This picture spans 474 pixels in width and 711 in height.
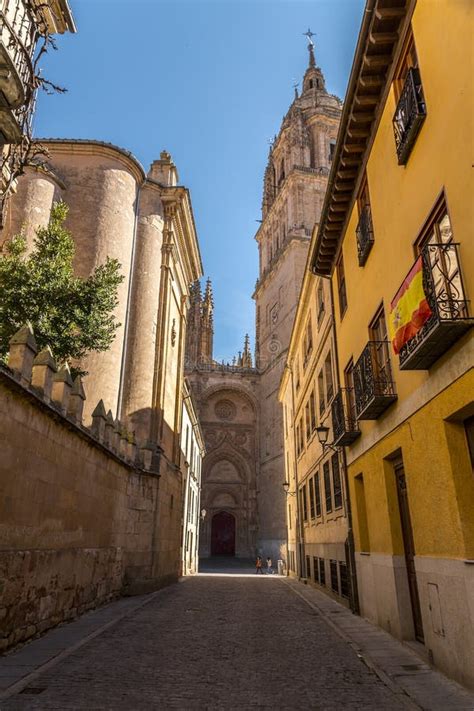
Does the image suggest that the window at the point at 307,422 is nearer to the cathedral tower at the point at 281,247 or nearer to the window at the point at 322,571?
the window at the point at 322,571

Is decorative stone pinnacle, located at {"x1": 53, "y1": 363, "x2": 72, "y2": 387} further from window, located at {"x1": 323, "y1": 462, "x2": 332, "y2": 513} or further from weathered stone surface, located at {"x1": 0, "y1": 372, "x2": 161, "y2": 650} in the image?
window, located at {"x1": 323, "y1": 462, "x2": 332, "y2": 513}

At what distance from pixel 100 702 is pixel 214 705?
43.3 inches

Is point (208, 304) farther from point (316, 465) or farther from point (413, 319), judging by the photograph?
point (413, 319)

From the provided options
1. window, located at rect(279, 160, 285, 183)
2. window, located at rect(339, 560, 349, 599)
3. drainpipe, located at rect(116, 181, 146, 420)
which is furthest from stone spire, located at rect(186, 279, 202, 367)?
window, located at rect(339, 560, 349, 599)

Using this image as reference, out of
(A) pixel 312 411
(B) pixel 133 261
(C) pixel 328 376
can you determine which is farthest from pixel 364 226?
(B) pixel 133 261

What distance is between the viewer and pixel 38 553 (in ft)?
26.9

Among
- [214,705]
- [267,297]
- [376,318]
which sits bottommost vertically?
[214,705]

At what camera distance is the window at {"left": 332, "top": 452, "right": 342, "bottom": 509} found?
13648 mm

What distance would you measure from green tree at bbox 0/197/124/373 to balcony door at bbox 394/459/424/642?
8025 mm

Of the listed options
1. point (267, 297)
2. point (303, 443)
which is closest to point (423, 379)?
point (303, 443)

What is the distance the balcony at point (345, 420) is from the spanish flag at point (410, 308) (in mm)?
4516

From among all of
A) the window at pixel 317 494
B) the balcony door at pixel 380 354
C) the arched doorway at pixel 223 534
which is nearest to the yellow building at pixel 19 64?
the balcony door at pixel 380 354

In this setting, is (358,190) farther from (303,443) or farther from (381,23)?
(303,443)

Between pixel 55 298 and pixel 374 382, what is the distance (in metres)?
7.93
